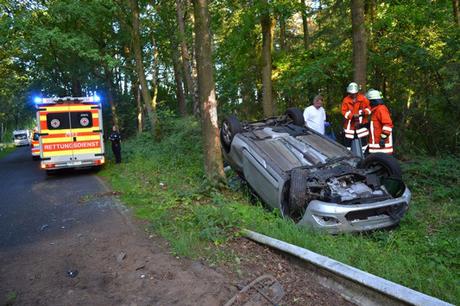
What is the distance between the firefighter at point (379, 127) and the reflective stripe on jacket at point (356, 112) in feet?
1.03

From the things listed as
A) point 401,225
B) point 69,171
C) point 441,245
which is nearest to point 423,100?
point 401,225

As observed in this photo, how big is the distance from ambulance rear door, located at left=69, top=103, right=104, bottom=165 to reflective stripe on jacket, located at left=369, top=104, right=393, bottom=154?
987 centimetres

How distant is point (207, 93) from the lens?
7.89 metres

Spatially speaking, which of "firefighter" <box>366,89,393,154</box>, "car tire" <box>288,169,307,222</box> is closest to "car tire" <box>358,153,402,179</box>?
"car tire" <box>288,169,307,222</box>

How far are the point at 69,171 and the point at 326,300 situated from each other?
1413 centimetres

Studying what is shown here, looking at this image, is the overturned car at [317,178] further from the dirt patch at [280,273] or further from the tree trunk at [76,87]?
the tree trunk at [76,87]

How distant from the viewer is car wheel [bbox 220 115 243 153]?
787 cm

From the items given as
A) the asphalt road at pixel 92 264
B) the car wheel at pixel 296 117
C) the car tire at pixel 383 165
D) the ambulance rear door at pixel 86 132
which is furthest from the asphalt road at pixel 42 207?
the car tire at pixel 383 165

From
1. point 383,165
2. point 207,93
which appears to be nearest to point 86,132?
point 207,93

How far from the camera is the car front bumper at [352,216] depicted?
5188 millimetres

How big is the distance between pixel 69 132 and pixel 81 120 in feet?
1.98

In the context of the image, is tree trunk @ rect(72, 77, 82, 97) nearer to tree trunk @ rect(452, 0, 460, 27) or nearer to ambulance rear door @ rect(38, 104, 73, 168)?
ambulance rear door @ rect(38, 104, 73, 168)

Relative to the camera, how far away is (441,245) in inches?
188

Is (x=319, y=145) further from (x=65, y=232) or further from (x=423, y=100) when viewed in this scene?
(x=423, y=100)
